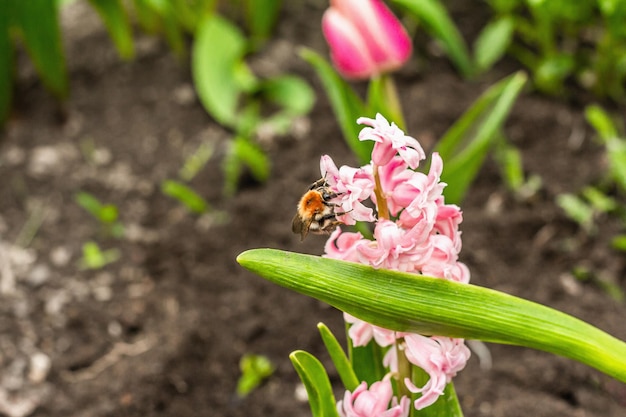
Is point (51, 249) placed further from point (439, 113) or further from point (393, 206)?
point (393, 206)

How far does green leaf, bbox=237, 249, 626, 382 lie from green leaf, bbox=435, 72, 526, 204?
57 cm

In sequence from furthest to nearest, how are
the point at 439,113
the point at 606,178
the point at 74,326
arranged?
the point at 439,113
the point at 606,178
the point at 74,326

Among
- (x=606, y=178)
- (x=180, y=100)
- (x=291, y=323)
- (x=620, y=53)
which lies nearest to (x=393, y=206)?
(x=291, y=323)

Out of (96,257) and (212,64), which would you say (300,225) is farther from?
(212,64)

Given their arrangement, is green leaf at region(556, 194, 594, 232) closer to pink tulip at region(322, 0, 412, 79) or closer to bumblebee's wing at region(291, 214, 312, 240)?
pink tulip at region(322, 0, 412, 79)

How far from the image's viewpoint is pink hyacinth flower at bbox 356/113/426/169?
2.29 ft

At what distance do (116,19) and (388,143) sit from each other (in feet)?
4.64

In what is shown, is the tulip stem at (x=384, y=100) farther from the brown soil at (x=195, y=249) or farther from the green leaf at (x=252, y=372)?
the green leaf at (x=252, y=372)

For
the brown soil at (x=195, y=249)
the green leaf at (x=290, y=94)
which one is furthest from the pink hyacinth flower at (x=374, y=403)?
the green leaf at (x=290, y=94)

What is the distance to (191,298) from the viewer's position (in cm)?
153

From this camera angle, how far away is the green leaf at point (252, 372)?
1337 millimetres

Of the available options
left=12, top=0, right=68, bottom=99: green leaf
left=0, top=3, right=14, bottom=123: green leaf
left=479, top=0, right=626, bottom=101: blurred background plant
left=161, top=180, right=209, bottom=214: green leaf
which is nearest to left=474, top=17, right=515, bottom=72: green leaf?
left=479, top=0, right=626, bottom=101: blurred background plant

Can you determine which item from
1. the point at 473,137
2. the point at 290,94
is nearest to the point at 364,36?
the point at 473,137

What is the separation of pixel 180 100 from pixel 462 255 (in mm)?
881
